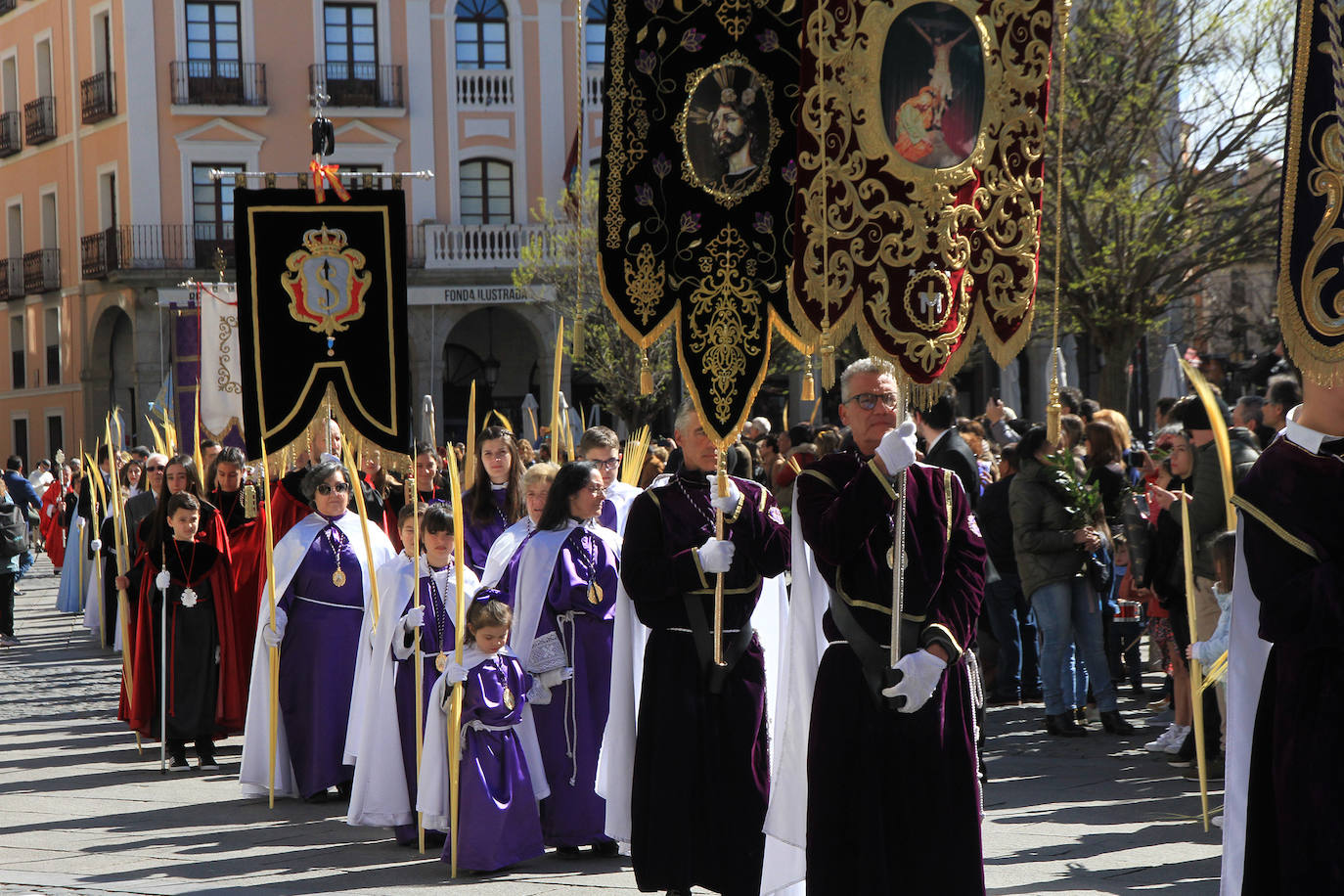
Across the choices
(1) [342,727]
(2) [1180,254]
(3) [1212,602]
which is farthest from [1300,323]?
(2) [1180,254]

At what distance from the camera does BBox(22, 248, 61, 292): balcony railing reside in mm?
36750

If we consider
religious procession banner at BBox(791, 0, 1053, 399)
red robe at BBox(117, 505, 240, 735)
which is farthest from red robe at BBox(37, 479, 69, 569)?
religious procession banner at BBox(791, 0, 1053, 399)

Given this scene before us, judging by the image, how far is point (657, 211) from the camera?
22.6 ft

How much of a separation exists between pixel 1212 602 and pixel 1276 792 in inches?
178

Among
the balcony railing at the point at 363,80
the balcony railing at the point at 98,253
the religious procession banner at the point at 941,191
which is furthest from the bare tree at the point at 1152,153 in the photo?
the balcony railing at the point at 98,253

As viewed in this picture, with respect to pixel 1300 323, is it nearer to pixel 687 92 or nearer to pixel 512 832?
pixel 687 92

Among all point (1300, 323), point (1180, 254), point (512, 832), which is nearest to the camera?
point (1300, 323)

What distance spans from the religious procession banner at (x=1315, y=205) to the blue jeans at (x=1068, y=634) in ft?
18.5

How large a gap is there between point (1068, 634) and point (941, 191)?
4.95 m

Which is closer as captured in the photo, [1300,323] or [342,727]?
[1300,323]

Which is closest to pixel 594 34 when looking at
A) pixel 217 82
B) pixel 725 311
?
pixel 217 82

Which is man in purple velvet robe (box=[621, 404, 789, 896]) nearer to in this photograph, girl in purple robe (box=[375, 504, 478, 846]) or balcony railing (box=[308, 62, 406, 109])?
girl in purple robe (box=[375, 504, 478, 846])

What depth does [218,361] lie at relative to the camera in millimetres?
15742

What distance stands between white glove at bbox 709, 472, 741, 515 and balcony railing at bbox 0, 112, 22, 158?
3570 cm
